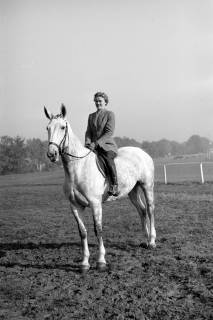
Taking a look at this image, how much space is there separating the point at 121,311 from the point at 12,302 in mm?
1809

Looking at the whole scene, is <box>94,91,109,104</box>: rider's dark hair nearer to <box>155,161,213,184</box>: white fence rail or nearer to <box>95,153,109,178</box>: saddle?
<box>95,153,109,178</box>: saddle

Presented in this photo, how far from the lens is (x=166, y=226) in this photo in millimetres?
9500

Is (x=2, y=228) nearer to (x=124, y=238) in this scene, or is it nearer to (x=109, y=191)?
(x=124, y=238)

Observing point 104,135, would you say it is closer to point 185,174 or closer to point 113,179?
point 113,179

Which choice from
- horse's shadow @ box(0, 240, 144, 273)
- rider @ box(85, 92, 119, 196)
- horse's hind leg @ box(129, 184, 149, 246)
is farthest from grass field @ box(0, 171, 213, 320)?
rider @ box(85, 92, 119, 196)

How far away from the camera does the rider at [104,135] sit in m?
6.43

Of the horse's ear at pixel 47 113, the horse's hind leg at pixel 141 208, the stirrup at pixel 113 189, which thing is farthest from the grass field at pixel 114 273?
the horse's ear at pixel 47 113

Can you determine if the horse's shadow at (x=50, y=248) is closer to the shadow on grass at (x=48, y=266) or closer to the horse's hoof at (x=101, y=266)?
the shadow on grass at (x=48, y=266)

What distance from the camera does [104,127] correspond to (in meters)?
6.60

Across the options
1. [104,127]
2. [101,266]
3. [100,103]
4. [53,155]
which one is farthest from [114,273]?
[100,103]

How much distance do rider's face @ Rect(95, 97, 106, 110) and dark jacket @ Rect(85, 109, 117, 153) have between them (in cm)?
9

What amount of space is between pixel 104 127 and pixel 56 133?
1.36 meters

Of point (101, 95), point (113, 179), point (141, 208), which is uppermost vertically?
point (101, 95)

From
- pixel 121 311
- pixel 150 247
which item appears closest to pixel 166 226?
pixel 150 247
